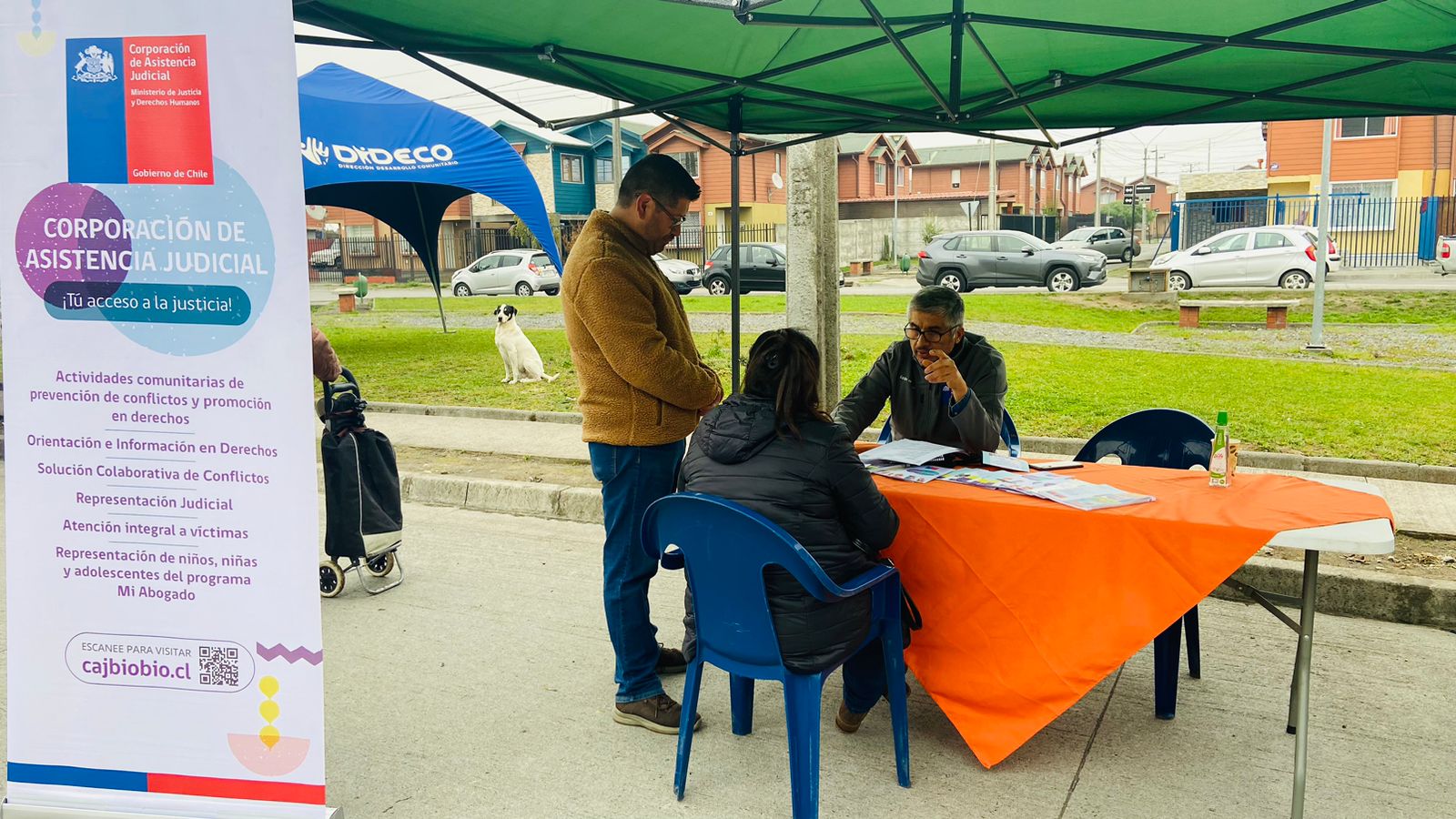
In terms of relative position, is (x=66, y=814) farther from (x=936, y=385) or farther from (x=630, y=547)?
(x=936, y=385)

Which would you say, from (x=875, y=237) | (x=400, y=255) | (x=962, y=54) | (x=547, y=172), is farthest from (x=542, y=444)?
(x=875, y=237)

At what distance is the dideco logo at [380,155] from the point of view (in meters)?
13.0

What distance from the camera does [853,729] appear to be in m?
3.80

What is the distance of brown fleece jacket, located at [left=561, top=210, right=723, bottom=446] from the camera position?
368 centimetres

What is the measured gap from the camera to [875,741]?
12.3ft

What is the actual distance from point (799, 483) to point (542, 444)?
20.2 feet

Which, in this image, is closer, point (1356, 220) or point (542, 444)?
point (542, 444)

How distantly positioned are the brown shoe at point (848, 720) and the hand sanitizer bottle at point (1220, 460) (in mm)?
1498

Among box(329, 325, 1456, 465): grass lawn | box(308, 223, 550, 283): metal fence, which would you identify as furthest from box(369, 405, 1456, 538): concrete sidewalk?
box(308, 223, 550, 283): metal fence

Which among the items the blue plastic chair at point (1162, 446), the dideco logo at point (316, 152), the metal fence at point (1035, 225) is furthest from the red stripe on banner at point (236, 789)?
the metal fence at point (1035, 225)

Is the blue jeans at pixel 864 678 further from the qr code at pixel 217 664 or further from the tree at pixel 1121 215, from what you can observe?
the tree at pixel 1121 215

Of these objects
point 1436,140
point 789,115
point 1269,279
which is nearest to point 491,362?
point 789,115

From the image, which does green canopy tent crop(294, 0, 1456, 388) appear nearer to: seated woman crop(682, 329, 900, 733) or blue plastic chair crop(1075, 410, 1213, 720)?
seated woman crop(682, 329, 900, 733)

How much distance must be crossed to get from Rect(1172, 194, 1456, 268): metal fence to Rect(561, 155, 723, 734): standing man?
2650 cm
